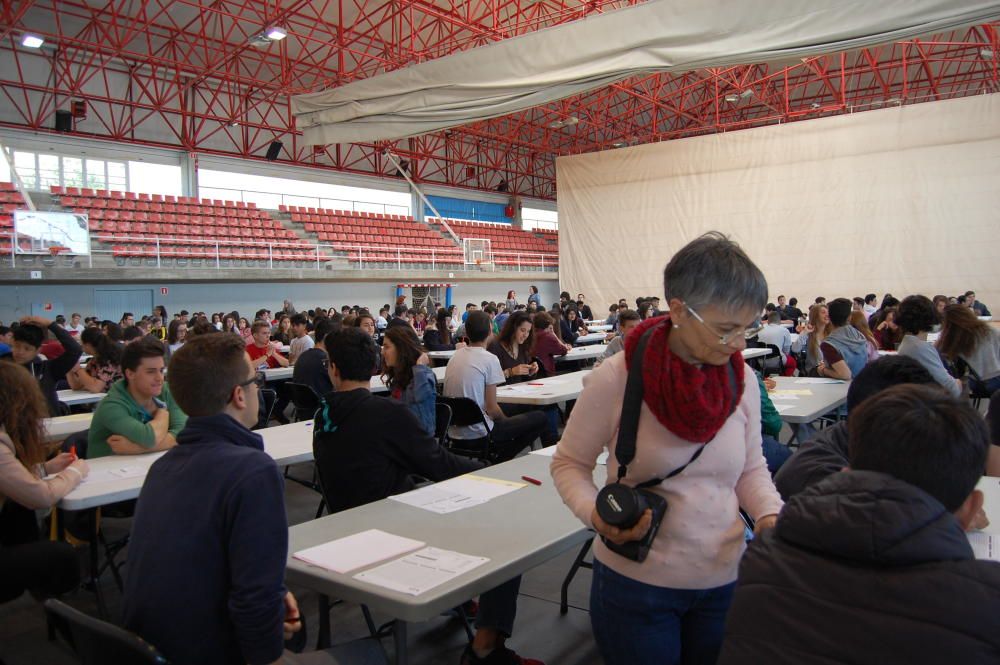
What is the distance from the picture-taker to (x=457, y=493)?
237 centimetres

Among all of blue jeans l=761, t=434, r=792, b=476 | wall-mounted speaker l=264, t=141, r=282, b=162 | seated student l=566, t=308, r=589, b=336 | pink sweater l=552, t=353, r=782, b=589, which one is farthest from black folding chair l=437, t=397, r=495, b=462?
wall-mounted speaker l=264, t=141, r=282, b=162

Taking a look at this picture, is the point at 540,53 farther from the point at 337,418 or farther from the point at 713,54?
the point at 337,418

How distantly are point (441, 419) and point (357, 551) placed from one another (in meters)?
2.30

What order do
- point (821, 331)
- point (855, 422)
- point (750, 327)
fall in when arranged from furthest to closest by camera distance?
point (821, 331)
point (750, 327)
point (855, 422)

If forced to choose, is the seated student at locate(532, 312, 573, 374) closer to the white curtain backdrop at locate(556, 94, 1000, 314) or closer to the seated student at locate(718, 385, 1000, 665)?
the seated student at locate(718, 385, 1000, 665)

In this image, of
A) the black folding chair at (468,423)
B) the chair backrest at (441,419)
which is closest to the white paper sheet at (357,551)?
the chair backrest at (441,419)

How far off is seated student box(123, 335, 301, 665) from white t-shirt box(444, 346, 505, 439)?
2887 mm

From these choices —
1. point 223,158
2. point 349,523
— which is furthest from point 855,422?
point 223,158

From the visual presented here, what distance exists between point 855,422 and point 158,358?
9.82 ft

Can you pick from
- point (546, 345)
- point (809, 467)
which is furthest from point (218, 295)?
point (809, 467)

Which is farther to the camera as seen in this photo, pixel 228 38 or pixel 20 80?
pixel 228 38

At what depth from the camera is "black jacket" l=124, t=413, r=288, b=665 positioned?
1.36 meters

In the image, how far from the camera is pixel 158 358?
3.20m

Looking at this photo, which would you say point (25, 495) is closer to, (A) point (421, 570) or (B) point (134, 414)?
(B) point (134, 414)
